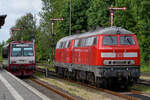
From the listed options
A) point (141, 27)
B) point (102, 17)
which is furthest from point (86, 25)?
point (141, 27)

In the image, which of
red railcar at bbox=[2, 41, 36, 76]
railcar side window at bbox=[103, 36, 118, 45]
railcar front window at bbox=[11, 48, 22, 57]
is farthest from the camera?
railcar front window at bbox=[11, 48, 22, 57]

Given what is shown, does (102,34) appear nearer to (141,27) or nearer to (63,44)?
(63,44)

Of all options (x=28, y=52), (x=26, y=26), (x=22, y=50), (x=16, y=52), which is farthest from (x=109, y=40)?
(x=26, y=26)

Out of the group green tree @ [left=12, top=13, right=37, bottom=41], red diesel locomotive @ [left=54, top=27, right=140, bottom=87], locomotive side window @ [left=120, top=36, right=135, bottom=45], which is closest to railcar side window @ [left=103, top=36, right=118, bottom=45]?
red diesel locomotive @ [left=54, top=27, right=140, bottom=87]

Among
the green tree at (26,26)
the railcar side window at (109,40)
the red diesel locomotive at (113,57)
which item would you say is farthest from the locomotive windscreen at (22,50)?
the green tree at (26,26)

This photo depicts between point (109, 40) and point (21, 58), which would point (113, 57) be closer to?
point (109, 40)

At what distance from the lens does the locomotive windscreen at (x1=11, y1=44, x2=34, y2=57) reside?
28.0 meters

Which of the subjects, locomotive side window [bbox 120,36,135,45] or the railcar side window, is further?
locomotive side window [bbox 120,36,135,45]

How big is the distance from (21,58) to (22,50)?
2.44ft

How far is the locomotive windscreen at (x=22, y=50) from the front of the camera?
2799 cm

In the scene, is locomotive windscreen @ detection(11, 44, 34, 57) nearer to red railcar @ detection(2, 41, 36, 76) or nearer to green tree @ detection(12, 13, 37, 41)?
red railcar @ detection(2, 41, 36, 76)

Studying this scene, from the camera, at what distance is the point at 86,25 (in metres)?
62.0

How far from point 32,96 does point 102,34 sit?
6480 millimetres

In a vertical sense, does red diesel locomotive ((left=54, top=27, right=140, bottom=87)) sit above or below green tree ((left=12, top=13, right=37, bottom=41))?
below
